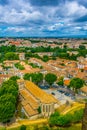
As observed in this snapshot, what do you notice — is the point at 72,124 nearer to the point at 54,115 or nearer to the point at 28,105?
the point at 54,115

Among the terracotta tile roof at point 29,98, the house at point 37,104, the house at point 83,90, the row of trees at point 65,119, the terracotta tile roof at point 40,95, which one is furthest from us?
the house at point 83,90

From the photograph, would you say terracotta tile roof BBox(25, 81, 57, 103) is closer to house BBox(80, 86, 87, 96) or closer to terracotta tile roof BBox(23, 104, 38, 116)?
terracotta tile roof BBox(23, 104, 38, 116)

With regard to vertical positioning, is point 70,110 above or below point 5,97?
below

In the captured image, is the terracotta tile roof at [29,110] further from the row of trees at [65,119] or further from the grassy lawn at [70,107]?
the grassy lawn at [70,107]

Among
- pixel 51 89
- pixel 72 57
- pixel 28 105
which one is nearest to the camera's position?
pixel 28 105

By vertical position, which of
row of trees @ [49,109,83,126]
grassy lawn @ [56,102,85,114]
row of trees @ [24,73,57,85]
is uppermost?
row of trees @ [24,73,57,85]

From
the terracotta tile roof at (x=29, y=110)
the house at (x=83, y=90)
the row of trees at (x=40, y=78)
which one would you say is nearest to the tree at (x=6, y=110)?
the terracotta tile roof at (x=29, y=110)

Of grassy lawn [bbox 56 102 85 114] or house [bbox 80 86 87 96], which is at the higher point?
house [bbox 80 86 87 96]

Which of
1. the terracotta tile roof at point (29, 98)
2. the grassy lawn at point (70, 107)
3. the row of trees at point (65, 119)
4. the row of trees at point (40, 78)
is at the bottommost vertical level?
the grassy lawn at point (70, 107)

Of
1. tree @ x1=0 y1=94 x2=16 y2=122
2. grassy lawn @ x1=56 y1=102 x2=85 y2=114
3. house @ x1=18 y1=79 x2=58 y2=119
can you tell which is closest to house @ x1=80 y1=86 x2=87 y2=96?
grassy lawn @ x1=56 y1=102 x2=85 y2=114

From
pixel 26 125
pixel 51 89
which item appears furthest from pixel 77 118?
pixel 51 89

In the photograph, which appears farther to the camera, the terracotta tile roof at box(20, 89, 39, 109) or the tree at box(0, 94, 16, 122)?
the terracotta tile roof at box(20, 89, 39, 109)
